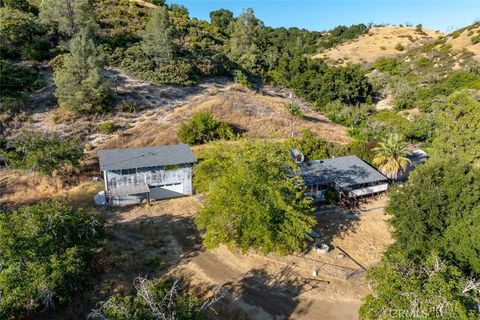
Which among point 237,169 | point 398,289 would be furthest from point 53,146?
point 398,289

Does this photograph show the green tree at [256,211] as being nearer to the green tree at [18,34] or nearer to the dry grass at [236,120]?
the dry grass at [236,120]

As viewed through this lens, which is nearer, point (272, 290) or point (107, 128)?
point (272, 290)

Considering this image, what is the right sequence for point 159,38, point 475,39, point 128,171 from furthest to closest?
point 475,39 < point 159,38 < point 128,171

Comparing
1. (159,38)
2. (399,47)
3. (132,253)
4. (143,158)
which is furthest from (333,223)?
(399,47)

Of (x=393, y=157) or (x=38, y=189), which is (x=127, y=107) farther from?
(x=393, y=157)

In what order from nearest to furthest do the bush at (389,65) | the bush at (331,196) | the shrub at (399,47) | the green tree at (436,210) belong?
1. the green tree at (436,210)
2. the bush at (331,196)
3. the bush at (389,65)
4. the shrub at (399,47)

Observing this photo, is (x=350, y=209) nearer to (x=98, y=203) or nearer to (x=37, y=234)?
(x=98, y=203)

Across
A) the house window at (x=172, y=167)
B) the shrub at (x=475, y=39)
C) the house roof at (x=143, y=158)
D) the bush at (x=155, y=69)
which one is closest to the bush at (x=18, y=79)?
the bush at (x=155, y=69)
